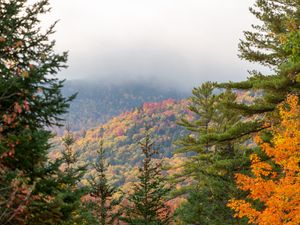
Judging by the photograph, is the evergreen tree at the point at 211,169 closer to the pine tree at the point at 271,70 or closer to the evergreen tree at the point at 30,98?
the pine tree at the point at 271,70

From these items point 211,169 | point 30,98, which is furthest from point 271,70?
point 30,98

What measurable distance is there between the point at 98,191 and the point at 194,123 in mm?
17551

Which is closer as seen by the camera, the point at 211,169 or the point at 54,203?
the point at 54,203

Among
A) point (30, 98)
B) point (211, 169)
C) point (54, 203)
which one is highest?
point (211, 169)

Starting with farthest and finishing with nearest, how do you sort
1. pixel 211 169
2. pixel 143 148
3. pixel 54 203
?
pixel 211 169 → pixel 143 148 → pixel 54 203

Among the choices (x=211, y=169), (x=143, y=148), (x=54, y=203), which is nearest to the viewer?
(x=54, y=203)

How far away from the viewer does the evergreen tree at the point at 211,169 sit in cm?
2006

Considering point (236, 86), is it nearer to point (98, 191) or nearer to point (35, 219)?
point (98, 191)

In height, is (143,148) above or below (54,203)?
above

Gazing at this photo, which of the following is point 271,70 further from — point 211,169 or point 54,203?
point 54,203

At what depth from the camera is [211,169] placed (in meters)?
20.6

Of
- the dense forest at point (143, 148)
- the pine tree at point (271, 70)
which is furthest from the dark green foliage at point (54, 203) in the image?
the pine tree at point (271, 70)

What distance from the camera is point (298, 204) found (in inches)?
536

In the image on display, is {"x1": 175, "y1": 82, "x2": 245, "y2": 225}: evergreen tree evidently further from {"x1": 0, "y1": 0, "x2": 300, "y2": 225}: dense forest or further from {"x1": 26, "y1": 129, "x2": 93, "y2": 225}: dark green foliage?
{"x1": 26, "y1": 129, "x2": 93, "y2": 225}: dark green foliage
